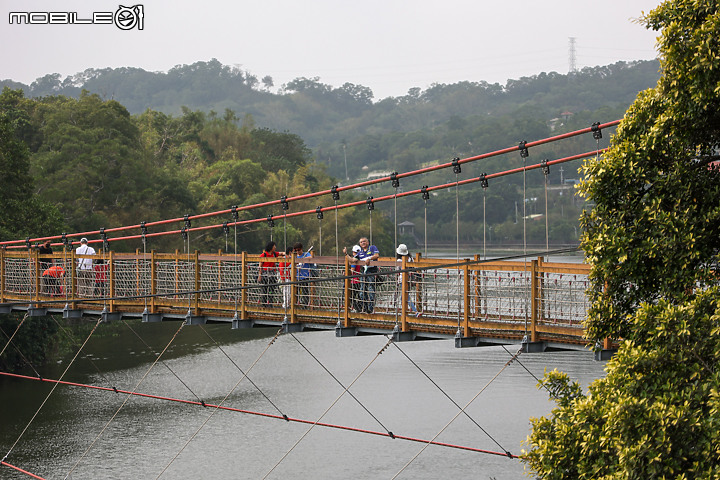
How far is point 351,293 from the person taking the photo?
9852 millimetres

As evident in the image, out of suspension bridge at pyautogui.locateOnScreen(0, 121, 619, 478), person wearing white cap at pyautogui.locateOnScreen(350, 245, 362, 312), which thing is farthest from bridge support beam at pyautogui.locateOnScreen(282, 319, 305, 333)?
person wearing white cap at pyautogui.locateOnScreen(350, 245, 362, 312)

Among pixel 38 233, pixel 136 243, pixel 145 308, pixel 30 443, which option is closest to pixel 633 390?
pixel 145 308

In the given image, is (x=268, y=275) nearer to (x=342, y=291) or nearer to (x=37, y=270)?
(x=342, y=291)

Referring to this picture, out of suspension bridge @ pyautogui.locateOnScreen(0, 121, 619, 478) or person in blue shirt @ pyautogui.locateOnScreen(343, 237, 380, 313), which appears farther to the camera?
person in blue shirt @ pyautogui.locateOnScreen(343, 237, 380, 313)

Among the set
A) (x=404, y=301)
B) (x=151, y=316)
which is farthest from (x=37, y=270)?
(x=404, y=301)

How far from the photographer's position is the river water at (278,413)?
Result: 48.5 ft

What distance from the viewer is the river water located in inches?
582

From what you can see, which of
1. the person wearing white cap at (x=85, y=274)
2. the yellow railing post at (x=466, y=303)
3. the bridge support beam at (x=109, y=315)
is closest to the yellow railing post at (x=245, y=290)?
the bridge support beam at (x=109, y=315)

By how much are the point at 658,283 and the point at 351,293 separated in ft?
15.6

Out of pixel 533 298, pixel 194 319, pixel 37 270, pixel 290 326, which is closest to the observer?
pixel 533 298

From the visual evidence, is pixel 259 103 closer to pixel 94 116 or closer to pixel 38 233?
pixel 94 116

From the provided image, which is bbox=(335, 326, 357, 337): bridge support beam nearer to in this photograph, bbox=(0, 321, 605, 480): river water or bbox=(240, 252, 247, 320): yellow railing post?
bbox=(0, 321, 605, 480): river water

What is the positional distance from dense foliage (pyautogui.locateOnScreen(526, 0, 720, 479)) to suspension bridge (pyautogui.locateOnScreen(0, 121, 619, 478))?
2.72 ft

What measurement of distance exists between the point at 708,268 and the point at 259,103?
4989 inches
